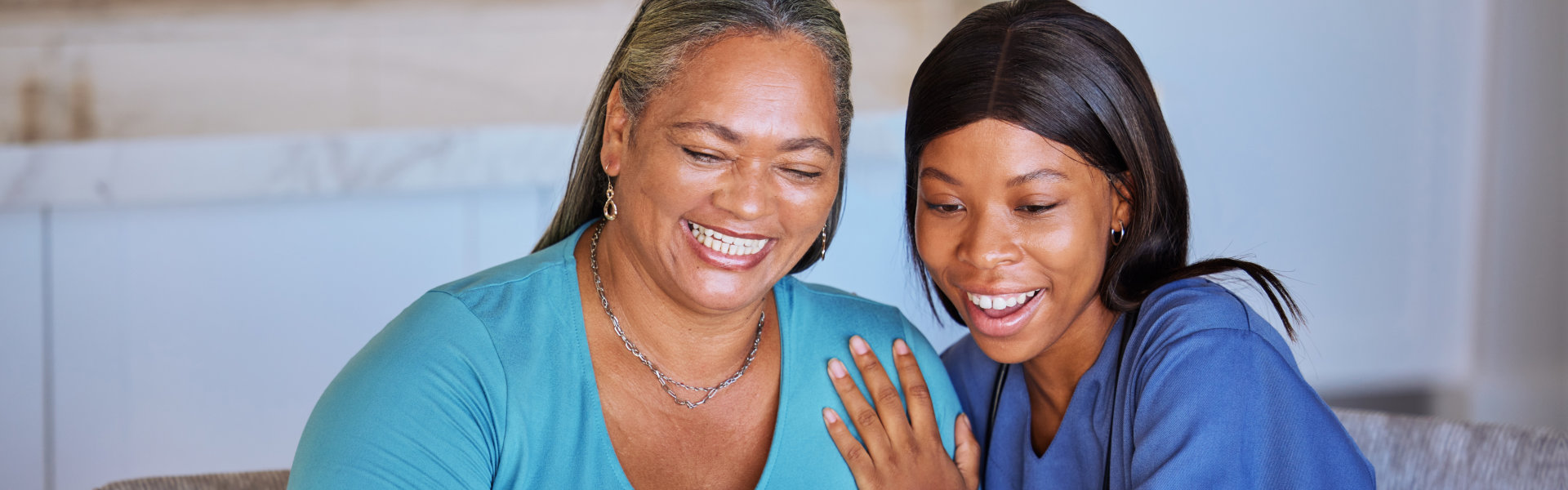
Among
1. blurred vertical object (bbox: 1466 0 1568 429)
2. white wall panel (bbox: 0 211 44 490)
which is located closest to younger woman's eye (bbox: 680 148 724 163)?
white wall panel (bbox: 0 211 44 490)

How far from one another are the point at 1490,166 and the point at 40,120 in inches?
175

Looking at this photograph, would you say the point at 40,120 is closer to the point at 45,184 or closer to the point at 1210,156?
the point at 45,184

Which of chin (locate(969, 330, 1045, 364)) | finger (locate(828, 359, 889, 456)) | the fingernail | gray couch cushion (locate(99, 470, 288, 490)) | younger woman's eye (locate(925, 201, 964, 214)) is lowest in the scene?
gray couch cushion (locate(99, 470, 288, 490))

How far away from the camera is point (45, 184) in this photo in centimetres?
287

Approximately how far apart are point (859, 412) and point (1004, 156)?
424 mm

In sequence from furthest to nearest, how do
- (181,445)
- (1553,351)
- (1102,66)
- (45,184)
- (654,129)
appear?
(1553,351) < (181,445) < (45,184) < (1102,66) < (654,129)

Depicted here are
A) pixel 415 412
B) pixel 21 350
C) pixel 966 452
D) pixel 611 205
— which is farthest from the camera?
pixel 21 350

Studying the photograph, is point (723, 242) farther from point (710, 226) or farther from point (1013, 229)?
point (1013, 229)

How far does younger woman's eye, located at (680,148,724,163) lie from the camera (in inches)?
62.5

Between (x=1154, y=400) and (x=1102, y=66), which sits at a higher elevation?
(x=1102, y=66)

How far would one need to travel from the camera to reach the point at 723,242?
1.63m

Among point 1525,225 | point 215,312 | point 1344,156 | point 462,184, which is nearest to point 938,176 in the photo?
point 462,184

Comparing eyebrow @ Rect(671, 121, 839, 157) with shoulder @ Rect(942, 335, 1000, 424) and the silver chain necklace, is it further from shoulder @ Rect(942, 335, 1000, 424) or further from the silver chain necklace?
shoulder @ Rect(942, 335, 1000, 424)

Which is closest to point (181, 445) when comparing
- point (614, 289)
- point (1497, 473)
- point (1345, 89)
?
point (614, 289)
